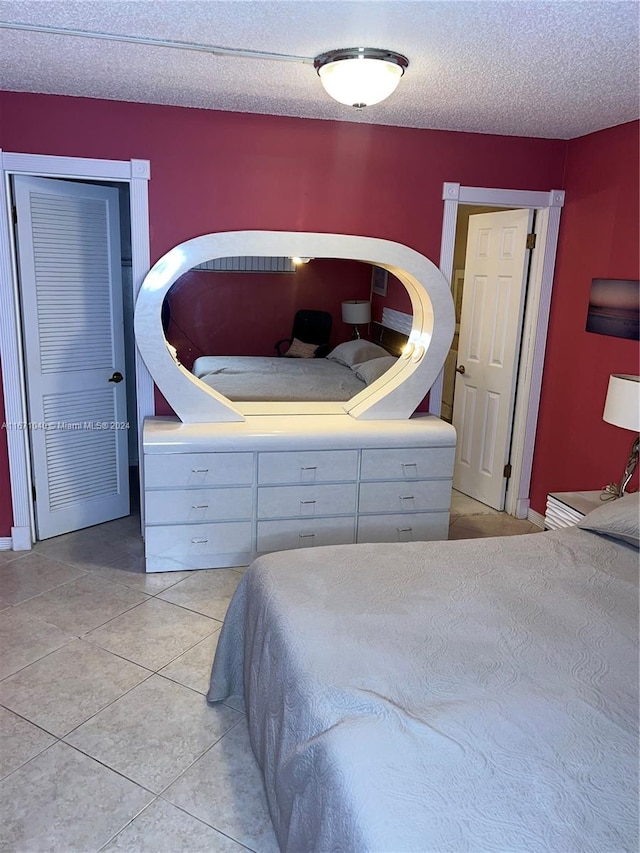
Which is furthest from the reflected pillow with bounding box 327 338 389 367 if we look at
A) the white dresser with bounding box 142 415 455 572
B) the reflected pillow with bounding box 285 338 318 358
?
the white dresser with bounding box 142 415 455 572

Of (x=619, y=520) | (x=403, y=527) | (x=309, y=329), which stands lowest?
(x=403, y=527)

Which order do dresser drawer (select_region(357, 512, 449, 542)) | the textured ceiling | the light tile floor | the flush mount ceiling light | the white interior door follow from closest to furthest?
the light tile floor
the textured ceiling
the flush mount ceiling light
dresser drawer (select_region(357, 512, 449, 542))
the white interior door

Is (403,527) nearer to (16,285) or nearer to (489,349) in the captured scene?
(489,349)

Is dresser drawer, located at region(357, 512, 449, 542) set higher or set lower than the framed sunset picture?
lower

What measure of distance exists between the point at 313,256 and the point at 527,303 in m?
1.45

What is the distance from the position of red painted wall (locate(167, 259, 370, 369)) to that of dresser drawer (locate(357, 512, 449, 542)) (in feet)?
3.47

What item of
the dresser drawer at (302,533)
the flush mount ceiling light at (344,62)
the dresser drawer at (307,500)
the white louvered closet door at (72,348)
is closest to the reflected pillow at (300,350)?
the dresser drawer at (307,500)

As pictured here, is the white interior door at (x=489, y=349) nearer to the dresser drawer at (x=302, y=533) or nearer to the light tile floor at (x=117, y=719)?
the dresser drawer at (x=302, y=533)

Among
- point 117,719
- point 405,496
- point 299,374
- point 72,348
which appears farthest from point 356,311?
point 117,719

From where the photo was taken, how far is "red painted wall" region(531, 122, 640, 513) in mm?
3439

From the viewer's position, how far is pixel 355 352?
12.7ft

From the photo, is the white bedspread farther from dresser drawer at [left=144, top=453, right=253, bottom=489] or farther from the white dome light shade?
the white dome light shade

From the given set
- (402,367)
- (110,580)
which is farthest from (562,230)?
(110,580)

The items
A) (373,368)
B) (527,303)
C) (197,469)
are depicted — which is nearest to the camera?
(197,469)
